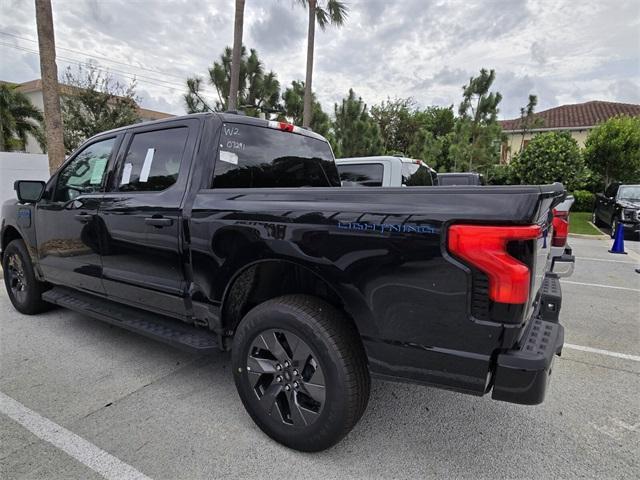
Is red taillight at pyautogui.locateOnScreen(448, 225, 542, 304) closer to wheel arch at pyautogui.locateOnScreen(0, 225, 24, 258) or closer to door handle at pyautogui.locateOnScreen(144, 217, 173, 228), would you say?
door handle at pyautogui.locateOnScreen(144, 217, 173, 228)

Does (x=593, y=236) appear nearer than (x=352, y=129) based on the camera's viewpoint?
Yes

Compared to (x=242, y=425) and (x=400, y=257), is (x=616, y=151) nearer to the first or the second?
(x=400, y=257)

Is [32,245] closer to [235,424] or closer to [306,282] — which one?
[235,424]

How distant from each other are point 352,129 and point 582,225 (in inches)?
369

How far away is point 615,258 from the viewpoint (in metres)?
8.60

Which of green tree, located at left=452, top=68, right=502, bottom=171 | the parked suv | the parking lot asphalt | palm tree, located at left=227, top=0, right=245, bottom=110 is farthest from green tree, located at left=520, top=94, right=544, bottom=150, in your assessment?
the parking lot asphalt

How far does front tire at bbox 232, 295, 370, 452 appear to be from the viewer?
1995 millimetres

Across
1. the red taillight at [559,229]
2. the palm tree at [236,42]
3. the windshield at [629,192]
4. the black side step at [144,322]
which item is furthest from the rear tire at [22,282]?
the windshield at [629,192]

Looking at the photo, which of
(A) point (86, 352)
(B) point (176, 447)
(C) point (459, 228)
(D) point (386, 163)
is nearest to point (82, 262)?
(A) point (86, 352)

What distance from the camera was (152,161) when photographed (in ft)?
9.71

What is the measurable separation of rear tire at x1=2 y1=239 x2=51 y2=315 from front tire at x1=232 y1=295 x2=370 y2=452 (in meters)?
3.14

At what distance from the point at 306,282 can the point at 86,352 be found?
238 cm

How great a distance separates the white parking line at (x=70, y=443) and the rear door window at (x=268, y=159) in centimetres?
169

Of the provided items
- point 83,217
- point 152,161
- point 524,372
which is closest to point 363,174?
point 152,161
